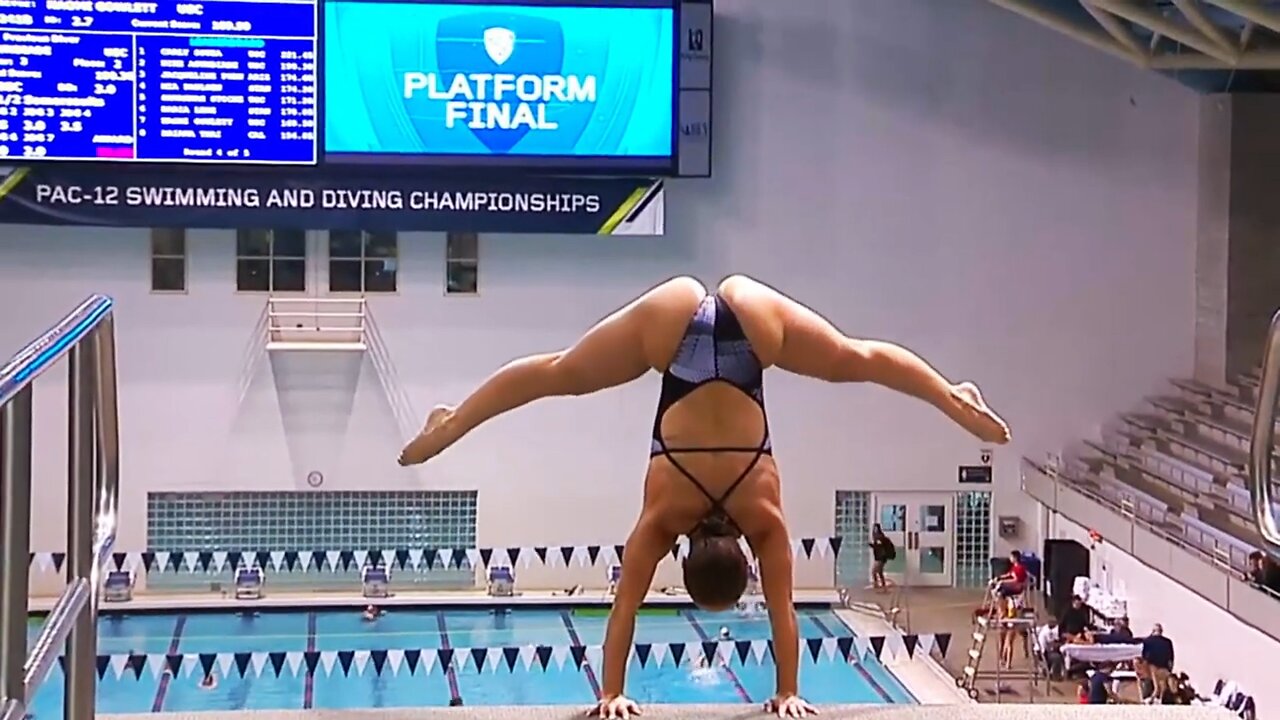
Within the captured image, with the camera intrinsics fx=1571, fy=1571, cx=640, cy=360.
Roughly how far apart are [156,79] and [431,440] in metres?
8.54

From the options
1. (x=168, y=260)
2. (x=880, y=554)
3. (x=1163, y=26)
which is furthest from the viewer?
(x=880, y=554)

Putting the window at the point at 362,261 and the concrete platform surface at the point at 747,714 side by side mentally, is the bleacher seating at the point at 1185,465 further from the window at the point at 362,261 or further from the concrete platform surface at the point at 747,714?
the concrete platform surface at the point at 747,714

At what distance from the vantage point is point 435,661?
11055mm

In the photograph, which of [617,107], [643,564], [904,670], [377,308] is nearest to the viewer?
[643,564]

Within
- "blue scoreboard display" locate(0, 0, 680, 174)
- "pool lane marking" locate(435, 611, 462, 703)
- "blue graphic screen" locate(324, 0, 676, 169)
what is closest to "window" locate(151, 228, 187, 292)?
"blue scoreboard display" locate(0, 0, 680, 174)

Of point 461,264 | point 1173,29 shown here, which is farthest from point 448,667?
point 1173,29

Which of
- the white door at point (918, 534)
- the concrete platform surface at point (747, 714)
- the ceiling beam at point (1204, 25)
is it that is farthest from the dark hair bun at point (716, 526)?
the white door at point (918, 534)

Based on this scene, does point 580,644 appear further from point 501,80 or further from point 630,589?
point 630,589

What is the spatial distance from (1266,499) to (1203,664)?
804 centimetres

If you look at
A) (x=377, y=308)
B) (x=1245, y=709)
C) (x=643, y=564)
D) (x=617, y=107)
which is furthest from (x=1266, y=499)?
(x=377, y=308)

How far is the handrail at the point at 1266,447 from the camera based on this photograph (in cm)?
258

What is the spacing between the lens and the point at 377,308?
505 inches

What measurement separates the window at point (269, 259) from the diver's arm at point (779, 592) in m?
9.74

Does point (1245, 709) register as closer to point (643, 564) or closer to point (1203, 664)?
point (1203, 664)
